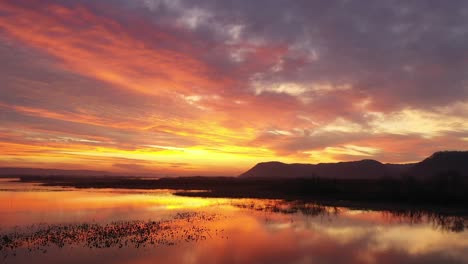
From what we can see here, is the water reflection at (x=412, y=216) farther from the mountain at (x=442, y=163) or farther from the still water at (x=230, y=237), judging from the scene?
the mountain at (x=442, y=163)

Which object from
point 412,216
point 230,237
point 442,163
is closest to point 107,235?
point 230,237

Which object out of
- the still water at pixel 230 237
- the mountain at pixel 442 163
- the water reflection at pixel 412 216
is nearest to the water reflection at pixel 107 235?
the still water at pixel 230 237

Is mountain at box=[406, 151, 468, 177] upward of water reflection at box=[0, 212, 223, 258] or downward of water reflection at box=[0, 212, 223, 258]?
upward

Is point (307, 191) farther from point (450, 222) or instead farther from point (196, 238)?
point (196, 238)

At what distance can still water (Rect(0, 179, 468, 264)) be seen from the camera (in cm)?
1931

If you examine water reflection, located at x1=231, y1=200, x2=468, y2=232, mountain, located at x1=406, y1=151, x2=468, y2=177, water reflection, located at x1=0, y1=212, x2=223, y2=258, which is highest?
mountain, located at x1=406, y1=151, x2=468, y2=177

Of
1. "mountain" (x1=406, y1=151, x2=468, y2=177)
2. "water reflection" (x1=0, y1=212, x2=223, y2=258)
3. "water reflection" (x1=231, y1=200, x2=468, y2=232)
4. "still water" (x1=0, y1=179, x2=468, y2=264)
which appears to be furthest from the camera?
"mountain" (x1=406, y1=151, x2=468, y2=177)

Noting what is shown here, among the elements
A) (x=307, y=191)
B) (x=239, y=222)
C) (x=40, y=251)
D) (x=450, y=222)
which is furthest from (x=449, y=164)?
(x=40, y=251)

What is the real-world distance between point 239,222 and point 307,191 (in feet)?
119

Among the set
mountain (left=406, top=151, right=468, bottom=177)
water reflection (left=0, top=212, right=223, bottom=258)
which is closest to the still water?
water reflection (left=0, top=212, right=223, bottom=258)

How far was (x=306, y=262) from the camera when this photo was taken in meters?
18.4

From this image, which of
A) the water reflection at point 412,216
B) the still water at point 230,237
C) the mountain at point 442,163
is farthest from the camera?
the mountain at point 442,163

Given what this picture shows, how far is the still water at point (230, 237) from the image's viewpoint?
1931 centimetres

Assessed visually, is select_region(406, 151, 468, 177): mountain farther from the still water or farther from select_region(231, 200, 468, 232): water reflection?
the still water
